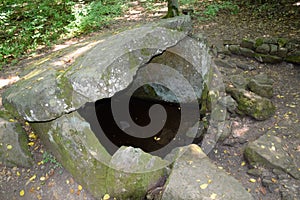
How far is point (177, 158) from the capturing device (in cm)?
363

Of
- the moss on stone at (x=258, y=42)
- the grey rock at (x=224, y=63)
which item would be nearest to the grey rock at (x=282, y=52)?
the moss on stone at (x=258, y=42)

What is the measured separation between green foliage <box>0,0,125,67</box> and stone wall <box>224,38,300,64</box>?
4146mm

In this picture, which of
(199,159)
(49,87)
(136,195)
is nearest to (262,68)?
(199,159)

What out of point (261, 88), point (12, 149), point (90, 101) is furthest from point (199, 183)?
point (261, 88)

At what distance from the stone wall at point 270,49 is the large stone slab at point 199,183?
392 cm

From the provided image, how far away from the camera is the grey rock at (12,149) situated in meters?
4.08

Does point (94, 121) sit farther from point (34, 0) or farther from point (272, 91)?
point (34, 0)

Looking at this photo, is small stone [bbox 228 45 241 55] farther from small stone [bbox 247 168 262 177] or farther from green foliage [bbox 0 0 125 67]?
green foliage [bbox 0 0 125 67]

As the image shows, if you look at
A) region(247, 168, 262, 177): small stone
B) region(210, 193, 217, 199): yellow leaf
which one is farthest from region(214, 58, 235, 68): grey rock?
region(210, 193, 217, 199): yellow leaf

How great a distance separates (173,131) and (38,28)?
4881 millimetres

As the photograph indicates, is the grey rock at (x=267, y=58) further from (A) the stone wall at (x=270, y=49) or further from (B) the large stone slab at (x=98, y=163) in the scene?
(B) the large stone slab at (x=98, y=163)

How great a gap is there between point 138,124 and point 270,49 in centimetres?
362

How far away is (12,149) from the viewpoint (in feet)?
13.4

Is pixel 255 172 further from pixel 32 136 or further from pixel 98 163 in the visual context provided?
pixel 32 136
